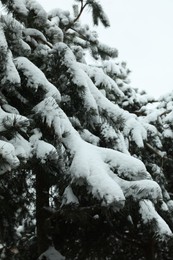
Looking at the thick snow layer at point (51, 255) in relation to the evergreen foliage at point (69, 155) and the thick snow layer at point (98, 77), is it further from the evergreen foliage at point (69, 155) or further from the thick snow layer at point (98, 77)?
the thick snow layer at point (98, 77)

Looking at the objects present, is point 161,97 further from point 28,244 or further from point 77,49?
point 28,244

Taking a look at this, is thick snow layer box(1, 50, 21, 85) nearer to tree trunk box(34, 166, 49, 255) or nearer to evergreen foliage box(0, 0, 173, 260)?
evergreen foliage box(0, 0, 173, 260)

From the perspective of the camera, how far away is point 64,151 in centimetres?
300

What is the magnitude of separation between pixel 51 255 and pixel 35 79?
211 centimetres

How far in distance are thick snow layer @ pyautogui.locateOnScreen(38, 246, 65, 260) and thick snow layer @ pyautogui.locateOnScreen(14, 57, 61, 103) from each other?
189cm

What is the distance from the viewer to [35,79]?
3.31 m

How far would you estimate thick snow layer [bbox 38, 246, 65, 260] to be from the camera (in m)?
3.86

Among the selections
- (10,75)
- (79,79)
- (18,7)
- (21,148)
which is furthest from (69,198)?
Result: (18,7)

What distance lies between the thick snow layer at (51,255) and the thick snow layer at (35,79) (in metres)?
1.89

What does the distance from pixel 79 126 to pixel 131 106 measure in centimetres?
430

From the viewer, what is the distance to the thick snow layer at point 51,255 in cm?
386

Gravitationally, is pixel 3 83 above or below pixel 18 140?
above

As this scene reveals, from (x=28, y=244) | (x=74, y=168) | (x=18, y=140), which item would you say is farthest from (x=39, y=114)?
(x=28, y=244)

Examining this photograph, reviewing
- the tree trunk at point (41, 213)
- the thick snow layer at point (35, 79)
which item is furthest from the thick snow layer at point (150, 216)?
the tree trunk at point (41, 213)
